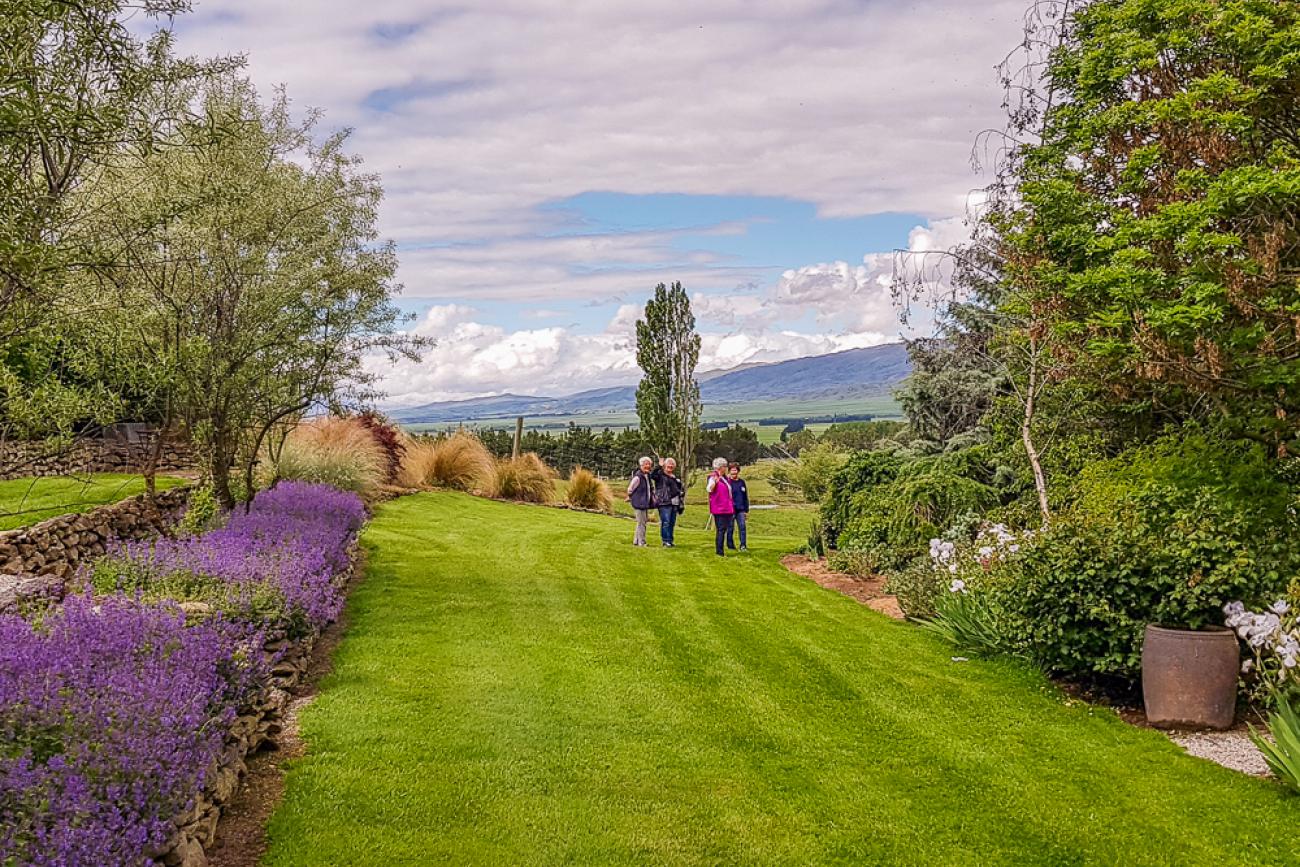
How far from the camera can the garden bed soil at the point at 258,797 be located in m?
A: 4.45

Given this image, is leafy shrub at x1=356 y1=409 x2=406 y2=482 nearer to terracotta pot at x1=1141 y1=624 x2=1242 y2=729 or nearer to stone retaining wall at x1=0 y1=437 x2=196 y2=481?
stone retaining wall at x1=0 y1=437 x2=196 y2=481

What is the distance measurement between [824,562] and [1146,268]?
726 cm

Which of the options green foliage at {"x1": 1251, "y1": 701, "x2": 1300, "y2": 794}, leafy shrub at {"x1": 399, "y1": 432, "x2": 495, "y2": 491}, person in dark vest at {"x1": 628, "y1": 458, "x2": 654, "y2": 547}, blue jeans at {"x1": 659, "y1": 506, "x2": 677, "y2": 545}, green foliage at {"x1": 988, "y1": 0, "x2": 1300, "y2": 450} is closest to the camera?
green foliage at {"x1": 1251, "y1": 701, "x2": 1300, "y2": 794}

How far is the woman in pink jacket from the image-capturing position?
1479 cm

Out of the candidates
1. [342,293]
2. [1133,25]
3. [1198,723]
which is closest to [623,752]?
[1198,723]

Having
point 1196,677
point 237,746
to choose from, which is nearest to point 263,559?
point 237,746

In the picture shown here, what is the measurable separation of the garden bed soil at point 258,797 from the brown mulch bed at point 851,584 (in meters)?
6.45

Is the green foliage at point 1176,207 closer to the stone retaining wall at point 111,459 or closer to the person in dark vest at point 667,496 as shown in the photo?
the person in dark vest at point 667,496

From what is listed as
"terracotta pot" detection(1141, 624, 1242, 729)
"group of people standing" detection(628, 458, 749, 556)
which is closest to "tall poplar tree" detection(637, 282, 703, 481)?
"group of people standing" detection(628, 458, 749, 556)

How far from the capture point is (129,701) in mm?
4359

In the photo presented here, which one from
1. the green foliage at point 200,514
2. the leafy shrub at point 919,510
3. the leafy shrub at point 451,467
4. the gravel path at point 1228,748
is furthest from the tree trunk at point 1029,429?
the leafy shrub at point 451,467

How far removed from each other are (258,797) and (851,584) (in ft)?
28.5

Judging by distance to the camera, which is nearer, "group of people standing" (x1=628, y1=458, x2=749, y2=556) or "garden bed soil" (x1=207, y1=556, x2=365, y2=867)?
"garden bed soil" (x1=207, y1=556, x2=365, y2=867)

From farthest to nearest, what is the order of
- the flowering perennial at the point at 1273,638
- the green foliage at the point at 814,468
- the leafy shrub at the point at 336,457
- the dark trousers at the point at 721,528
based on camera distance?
the green foliage at the point at 814,468
the leafy shrub at the point at 336,457
the dark trousers at the point at 721,528
the flowering perennial at the point at 1273,638
